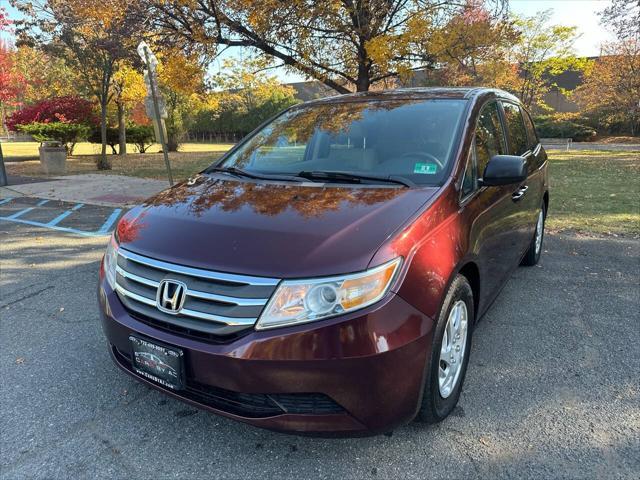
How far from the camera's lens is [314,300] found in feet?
6.31

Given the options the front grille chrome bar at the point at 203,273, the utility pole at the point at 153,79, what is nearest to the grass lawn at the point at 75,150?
the utility pole at the point at 153,79

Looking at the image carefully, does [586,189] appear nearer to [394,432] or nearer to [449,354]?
[449,354]

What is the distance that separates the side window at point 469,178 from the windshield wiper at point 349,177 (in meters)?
0.32

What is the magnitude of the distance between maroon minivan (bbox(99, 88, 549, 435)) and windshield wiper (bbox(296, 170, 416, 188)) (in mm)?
13

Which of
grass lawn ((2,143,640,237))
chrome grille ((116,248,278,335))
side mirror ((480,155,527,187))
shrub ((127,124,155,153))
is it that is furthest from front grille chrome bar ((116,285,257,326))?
shrub ((127,124,155,153))

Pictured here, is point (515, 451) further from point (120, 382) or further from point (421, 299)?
point (120, 382)

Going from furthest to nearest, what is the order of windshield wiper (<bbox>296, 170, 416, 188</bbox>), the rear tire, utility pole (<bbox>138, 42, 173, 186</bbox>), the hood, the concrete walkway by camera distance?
the concrete walkway, utility pole (<bbox>138, 42, 173, 186</bbox>), the rear tire, windshield wiper (<bbox>296, 170, 416, 188</bbox>), the hood

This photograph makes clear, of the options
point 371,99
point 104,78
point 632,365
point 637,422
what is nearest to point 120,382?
point 371,99

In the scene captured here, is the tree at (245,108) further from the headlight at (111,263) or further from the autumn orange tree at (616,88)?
the headlight at (111,263)

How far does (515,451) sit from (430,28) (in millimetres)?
10874

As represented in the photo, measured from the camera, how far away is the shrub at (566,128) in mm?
35156

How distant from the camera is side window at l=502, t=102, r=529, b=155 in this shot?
390 cm

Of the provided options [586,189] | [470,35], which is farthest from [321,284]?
[470,35]

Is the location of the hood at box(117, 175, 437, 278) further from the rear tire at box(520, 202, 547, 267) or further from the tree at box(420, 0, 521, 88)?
the tree at box(420, 0, 521, 88)
